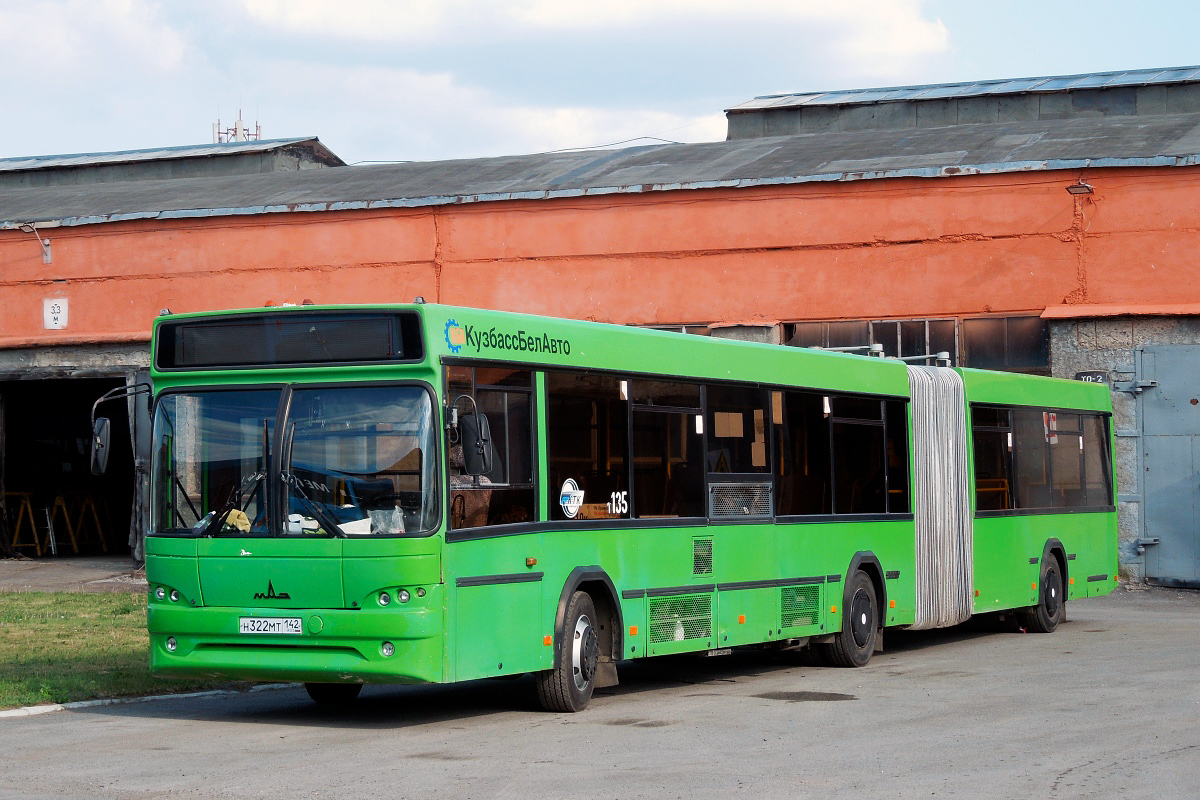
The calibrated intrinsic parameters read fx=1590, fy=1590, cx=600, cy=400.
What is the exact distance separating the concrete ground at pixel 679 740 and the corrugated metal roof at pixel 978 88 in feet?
70.8

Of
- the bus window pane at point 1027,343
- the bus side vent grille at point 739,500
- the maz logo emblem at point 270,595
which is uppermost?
the bus window pane at point 1027,343

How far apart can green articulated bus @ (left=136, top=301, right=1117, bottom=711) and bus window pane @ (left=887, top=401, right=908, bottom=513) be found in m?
1.34

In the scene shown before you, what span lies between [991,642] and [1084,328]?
25.9 ft

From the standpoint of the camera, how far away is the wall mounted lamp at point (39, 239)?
30.4m

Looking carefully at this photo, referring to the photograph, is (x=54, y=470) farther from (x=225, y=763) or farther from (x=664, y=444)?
(x=225, y=763)

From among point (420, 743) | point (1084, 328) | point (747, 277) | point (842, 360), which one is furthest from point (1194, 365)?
point (420, 743)

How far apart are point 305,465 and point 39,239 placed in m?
22.1

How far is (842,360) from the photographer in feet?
52.0

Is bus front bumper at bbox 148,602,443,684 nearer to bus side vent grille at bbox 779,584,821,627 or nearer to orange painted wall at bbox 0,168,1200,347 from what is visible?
bus side vent grille at bbox 779,584,821,627

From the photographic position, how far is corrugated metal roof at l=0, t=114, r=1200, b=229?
25766 mm

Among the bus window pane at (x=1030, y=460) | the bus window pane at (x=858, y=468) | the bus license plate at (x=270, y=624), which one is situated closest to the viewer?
the bus license plate at (x=270, y=624)

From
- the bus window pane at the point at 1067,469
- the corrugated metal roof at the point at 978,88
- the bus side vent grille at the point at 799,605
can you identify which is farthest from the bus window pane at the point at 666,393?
the corrugated metal roof at the point at 978,88

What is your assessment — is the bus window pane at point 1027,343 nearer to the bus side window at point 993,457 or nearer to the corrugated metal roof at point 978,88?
the bus side window at point 993,457

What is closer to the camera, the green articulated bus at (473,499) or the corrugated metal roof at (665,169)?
the green articulated bus at (473,499)
